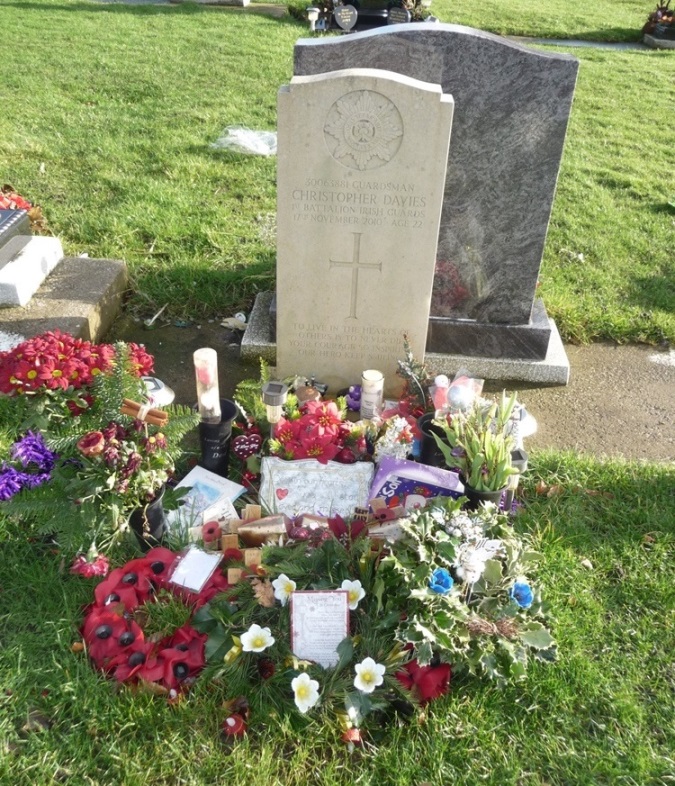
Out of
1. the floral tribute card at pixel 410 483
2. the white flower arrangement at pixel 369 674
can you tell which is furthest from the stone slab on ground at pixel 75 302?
the white flower arrangement at pixel 369 674

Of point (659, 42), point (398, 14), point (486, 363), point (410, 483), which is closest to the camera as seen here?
point (410, 483)

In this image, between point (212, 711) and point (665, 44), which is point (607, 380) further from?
point (665, 44)

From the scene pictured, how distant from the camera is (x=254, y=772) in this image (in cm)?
217

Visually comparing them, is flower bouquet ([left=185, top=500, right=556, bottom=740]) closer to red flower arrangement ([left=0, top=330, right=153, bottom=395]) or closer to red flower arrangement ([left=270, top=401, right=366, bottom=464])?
red flower arrangement ([left=270, top=401, right=366, bottom=464])

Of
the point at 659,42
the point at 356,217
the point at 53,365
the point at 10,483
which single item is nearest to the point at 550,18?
the point at 659,42

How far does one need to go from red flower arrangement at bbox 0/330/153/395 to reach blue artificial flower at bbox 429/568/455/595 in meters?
1.39

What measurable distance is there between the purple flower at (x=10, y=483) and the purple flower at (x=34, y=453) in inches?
2.1

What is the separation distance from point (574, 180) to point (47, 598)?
5.86 meters

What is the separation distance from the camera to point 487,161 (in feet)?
11.7

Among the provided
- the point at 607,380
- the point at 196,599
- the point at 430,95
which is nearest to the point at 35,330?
the point at 196,599

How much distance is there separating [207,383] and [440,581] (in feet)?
4.34

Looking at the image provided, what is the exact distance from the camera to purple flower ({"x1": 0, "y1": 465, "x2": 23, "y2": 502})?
2.63 m

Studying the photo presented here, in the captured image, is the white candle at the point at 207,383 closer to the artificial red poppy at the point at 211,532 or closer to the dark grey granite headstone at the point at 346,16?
the artificial red poppy at the point at 211,532

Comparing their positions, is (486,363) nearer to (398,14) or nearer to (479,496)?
(479,496)
